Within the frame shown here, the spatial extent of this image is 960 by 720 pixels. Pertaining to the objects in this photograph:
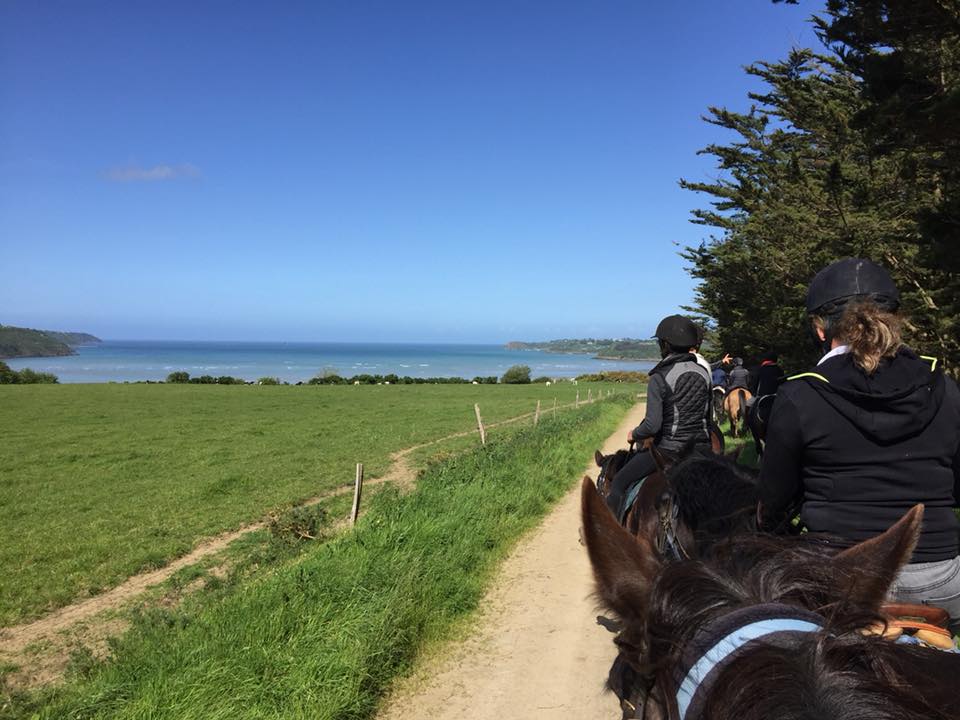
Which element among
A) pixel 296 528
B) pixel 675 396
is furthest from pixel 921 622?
pixel 296 528

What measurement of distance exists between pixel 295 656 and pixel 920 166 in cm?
1070

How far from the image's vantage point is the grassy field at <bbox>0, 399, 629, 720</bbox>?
3543 mm

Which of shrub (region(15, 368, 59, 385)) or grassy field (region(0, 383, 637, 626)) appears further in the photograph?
shrub (region(15, 368, 59, 385))

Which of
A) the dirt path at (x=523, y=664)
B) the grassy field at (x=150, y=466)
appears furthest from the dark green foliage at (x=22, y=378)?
the dirt path at (x=523, y=664)

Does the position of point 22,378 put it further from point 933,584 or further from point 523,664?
point 933,584

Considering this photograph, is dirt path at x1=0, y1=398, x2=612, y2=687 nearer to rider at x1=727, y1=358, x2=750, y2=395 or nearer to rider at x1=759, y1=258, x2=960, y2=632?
rider at x1=759, y1=258, x2=960, y2=632

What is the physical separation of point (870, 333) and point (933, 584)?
784 millimetres

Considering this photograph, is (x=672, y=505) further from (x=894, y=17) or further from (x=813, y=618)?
(x=894, y=17)

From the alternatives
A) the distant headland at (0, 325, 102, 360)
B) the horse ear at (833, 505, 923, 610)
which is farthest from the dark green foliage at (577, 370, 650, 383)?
the distant headland at (0, 325, 102, 360)

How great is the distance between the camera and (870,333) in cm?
189

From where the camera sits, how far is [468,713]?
3.81 m

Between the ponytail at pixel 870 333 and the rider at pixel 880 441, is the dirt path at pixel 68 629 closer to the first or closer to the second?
the rider at pixel 880 441

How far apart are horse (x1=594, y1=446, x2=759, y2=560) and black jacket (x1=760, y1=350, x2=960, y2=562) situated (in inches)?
13.7

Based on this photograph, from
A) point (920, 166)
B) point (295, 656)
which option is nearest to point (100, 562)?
point (295, 656)
